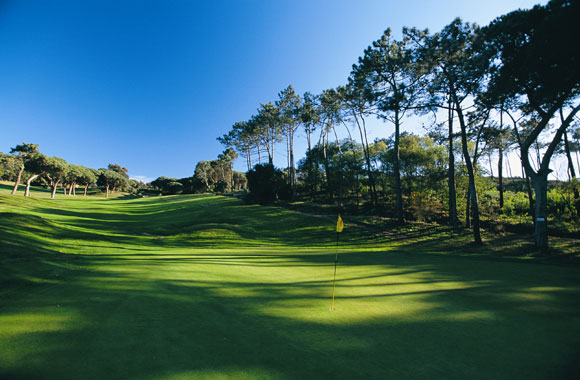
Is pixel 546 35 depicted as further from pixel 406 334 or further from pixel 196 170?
pixel 196 170

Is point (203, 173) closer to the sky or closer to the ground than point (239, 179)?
closer to the sky

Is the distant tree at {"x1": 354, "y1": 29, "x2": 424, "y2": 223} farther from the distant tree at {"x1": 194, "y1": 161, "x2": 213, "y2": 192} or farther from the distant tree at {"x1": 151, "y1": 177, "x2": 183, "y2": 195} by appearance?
the distant tree at {"x1": 151, "y1": 177, "x2": 183, "y2": 195}

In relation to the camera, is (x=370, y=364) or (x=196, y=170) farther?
(x=196, y=170)

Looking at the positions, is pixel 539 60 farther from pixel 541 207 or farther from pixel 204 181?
pixel 204 181

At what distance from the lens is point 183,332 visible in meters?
3.41

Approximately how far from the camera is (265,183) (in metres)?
39.5

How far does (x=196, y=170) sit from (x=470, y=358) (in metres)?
79.9

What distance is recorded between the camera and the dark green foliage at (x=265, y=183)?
39.5m

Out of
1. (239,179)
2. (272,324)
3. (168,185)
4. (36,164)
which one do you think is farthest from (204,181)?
(272,324)

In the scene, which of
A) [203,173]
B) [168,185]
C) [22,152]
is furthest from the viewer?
[168,185]

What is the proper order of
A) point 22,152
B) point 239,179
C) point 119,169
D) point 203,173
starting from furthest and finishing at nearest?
point 119,169 → point 239,179 → point 203,173 → point 22,152

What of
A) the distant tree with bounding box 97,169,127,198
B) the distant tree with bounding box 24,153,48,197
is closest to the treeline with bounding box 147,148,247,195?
the distant tree with bounding box 97,169,127,198

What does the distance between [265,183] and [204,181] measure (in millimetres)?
40990

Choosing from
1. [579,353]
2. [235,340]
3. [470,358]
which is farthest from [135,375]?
[579,353]
